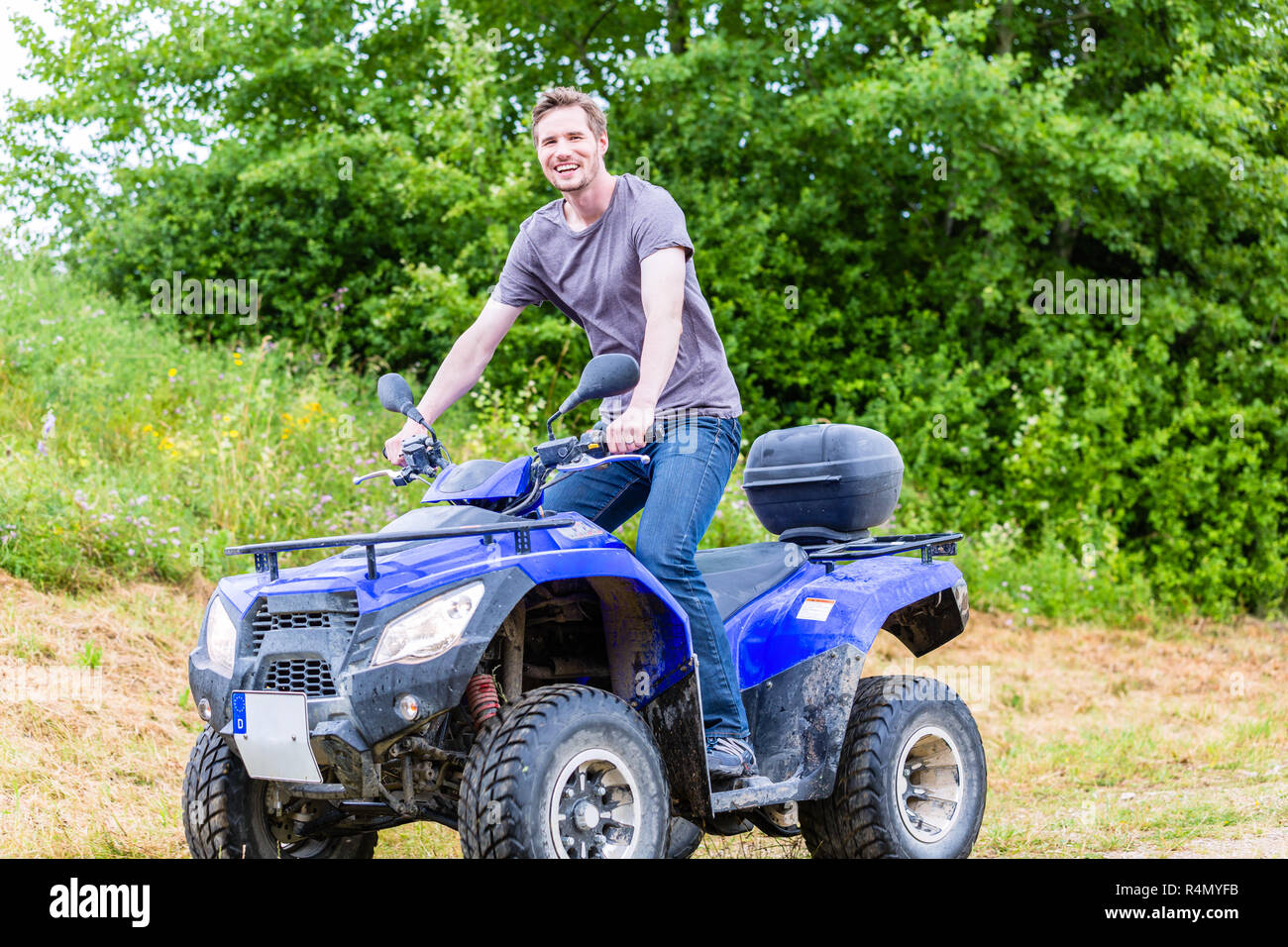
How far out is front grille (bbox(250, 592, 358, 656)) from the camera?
3.08 meters

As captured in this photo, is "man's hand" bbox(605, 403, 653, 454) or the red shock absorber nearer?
the red shock absorber

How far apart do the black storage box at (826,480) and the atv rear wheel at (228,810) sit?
1958 millimetres

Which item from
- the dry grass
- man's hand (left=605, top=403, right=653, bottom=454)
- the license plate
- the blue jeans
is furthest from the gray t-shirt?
the dry grass

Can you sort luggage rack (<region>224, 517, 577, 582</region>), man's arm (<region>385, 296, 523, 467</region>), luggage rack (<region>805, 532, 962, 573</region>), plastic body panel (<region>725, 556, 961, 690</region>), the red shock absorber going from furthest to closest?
luggage rack (<region>805, 532, 962, 573</region>) < plastic body panel (<region>725, 556, 961, 690</region>) < man's arm (<region>385, 296, 523, 467</region>) < the red shock absorber < luggage rack (<region>224, 517, 577, 582</region>)

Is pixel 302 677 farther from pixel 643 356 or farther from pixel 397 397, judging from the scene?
pixel 643 356

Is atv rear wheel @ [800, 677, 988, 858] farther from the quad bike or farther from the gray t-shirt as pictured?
the gray t-shirt

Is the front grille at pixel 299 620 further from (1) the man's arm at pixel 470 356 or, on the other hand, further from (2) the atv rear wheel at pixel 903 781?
(2) the atv rear wheel at pixel 903 781

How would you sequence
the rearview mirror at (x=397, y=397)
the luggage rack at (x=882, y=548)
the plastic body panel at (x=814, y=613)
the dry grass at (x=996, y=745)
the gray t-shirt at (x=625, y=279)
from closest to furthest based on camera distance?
the rearview mirror at (x=397, y=397)
the gray t-shirt at (x=625, y=279)
the plastic body panel at (x=814, y=613)
the luggage rack at (x=882, y=548)
the dry grass at (x=996, y=745)

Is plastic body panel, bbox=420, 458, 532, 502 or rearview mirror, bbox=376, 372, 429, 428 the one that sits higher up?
rearview mirror, bbox=376, 372, 429, 428

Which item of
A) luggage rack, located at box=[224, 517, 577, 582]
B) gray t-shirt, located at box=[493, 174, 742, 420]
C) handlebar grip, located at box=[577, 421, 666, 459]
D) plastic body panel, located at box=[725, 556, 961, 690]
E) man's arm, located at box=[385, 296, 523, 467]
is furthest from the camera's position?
plastic body panel, located at box=[725, 556, 961, 690]

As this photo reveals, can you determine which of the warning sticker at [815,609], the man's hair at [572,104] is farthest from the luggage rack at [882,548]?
the man's hair at [572,104]

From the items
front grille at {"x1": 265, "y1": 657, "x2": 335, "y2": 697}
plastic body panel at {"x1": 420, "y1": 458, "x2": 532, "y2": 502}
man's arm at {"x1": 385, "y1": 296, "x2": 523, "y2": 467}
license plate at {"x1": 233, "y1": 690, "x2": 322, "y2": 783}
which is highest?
man's arm at {"x1": 385, "y1": 296, "x2": 523, "y2": 467}

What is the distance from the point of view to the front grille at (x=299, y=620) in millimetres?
3082
